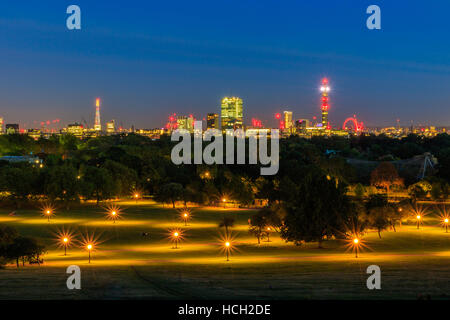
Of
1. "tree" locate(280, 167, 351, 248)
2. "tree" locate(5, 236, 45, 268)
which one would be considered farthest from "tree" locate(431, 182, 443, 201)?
"tree" locate(5, 236, 45, 268)

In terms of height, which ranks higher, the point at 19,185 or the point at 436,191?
the point at 19,185

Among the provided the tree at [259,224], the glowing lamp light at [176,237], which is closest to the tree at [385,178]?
the tree at [259,224]

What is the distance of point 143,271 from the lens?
84.8 ft

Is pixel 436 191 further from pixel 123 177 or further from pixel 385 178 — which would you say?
pixel 123 177

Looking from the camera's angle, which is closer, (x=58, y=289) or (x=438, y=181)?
(x=58, y=289)

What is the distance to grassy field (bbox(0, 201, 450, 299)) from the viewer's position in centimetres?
2041

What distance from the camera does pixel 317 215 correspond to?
3600 cm

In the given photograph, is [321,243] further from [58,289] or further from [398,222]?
[58,289]

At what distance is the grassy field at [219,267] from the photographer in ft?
66.9

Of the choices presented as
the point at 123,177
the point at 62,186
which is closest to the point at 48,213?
Result: the point at 62,186

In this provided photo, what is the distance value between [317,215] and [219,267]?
1082 centimetres
